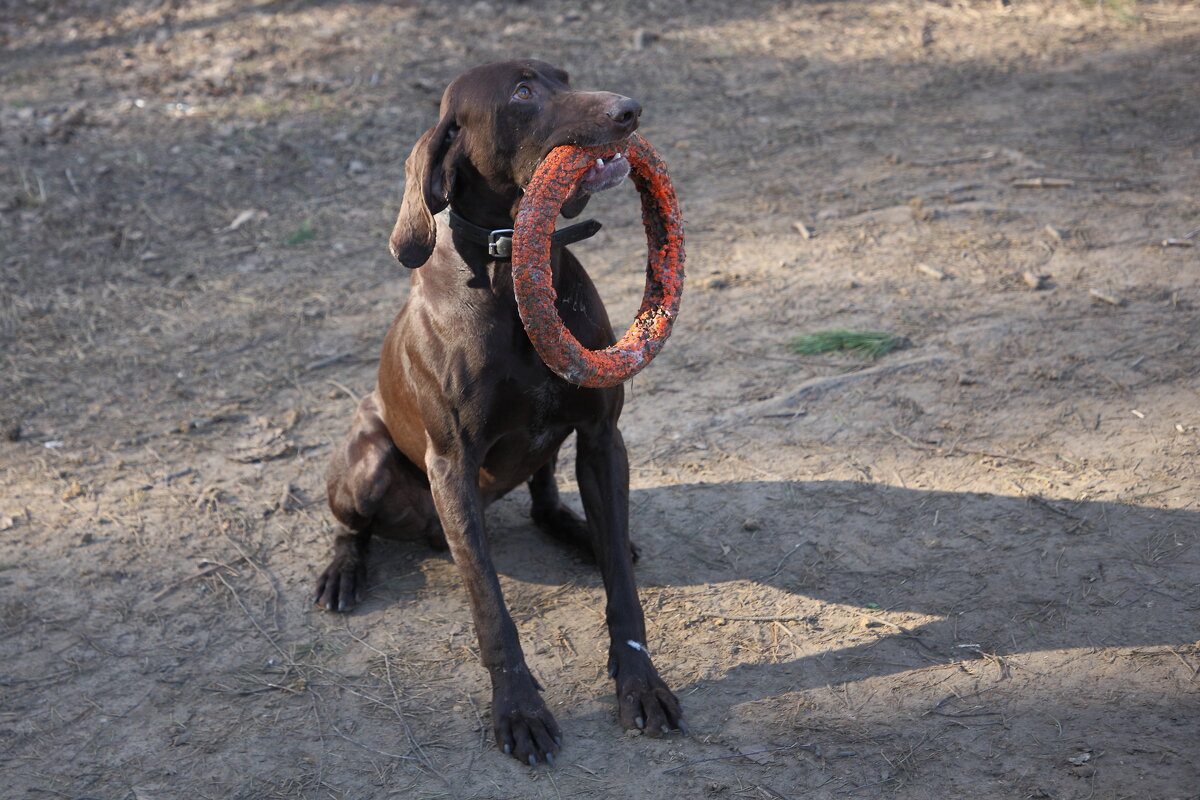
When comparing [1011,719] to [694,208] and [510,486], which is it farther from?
[694,208]

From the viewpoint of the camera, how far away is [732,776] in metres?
2.98

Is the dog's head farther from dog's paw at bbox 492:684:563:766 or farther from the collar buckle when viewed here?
dog's paw at bbox 492:684:563:766

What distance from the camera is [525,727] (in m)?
3.20

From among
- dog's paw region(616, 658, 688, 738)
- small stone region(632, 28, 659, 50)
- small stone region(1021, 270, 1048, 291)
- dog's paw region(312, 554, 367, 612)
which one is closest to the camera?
dog's paw region(616, 658, 688, 738)

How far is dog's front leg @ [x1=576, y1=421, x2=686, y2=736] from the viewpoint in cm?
328

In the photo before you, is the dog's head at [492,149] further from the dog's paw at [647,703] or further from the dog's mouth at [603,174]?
the dog's paw at [647,703]

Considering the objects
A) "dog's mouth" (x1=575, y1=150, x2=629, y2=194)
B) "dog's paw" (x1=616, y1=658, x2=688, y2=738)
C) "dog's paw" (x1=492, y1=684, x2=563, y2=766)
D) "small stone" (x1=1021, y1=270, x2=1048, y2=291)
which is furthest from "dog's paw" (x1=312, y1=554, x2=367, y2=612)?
"small stone" (x1=1021, y1=270, x2=1048, y2=291)

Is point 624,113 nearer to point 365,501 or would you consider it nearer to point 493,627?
point 493,627

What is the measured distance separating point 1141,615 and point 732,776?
143 centimetres

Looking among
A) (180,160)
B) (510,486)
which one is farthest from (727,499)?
(180,160)

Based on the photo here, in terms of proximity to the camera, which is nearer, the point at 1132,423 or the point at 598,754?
the point at 598,754

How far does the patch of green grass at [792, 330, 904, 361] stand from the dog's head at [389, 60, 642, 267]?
6.81 feet

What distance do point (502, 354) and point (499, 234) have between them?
37 centimetres

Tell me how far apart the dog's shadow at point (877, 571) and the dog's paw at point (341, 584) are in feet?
0.28
